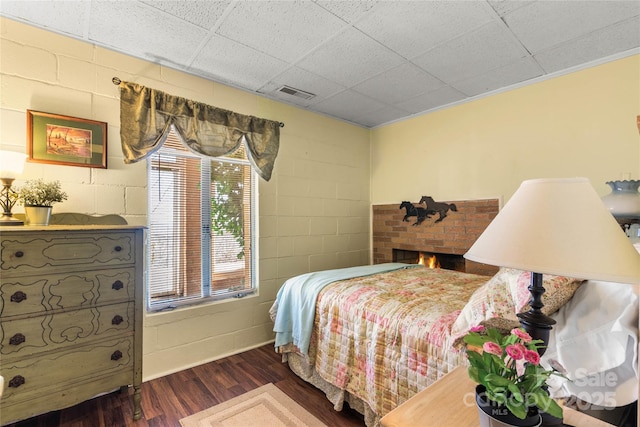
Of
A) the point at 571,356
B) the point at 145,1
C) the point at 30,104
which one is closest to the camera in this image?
the point at 571,356

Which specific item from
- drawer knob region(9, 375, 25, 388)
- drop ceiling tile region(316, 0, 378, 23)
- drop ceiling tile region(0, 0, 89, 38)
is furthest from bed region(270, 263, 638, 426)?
drop ceiling tile region(0, 0, 89, 38)

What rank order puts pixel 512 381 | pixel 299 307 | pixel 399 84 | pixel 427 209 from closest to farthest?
pixel 512 381
pixel 299 307
pixel 399 84
pixel 427 209

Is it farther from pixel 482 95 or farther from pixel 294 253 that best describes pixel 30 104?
pixel 482 95

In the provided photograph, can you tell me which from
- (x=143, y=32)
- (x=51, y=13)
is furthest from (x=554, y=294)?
(x=51, y=13)

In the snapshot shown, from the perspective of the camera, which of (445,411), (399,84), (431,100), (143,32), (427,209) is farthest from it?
(427,209)

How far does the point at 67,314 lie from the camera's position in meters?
1.64

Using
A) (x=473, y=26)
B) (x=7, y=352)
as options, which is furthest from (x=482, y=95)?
(x=7, y=352)

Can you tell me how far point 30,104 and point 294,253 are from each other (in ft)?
7.99

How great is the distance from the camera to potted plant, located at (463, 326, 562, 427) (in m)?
0.66

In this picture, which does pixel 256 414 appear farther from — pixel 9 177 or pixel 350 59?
pixel 350 59

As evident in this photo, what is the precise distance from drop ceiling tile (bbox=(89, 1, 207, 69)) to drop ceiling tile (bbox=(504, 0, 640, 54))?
2.14 m

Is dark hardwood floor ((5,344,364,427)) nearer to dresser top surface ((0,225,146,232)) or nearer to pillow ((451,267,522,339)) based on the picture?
pillow ((451,267,522,339))

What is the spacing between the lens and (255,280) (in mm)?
3008

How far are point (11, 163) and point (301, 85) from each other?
219 centimetres
